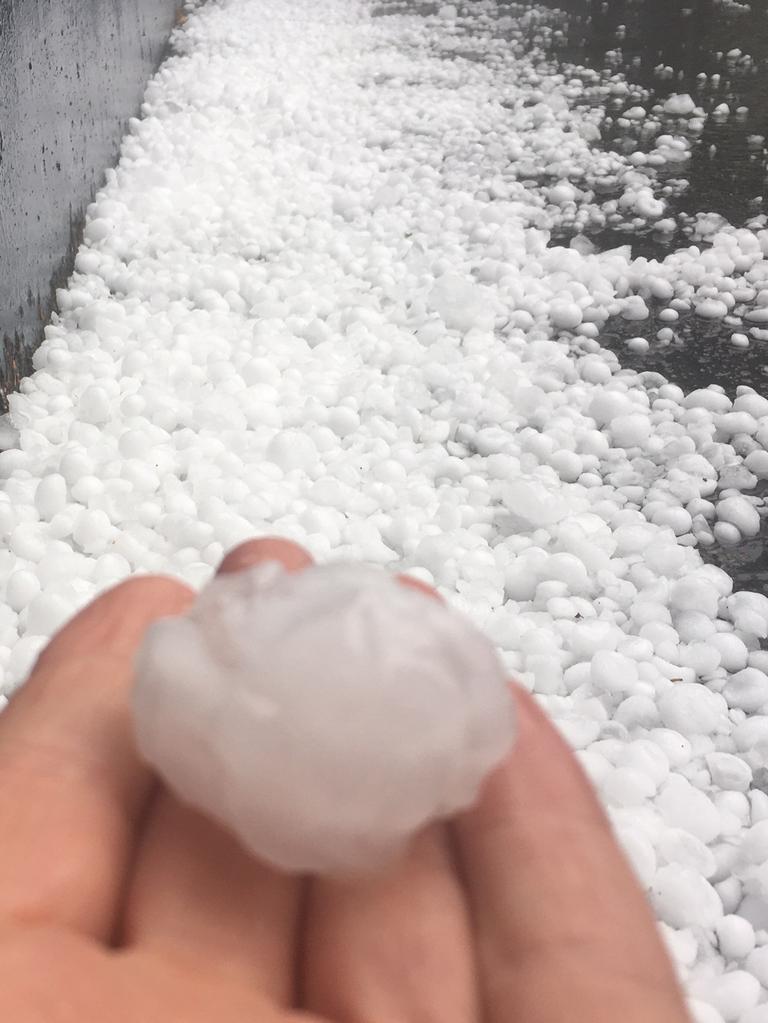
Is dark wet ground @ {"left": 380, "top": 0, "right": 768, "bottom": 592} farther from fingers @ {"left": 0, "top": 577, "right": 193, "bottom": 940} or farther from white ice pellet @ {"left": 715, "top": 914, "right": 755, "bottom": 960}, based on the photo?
fingers @ {"left": 0, "top": 577, "right": 193, "bottom": 940}

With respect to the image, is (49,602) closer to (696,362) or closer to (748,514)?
(748,514)

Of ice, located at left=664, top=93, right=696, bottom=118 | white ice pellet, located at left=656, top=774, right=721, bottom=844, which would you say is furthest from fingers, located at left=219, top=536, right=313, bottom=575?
ice, located at left=664, top=93, right=696, bottom=118

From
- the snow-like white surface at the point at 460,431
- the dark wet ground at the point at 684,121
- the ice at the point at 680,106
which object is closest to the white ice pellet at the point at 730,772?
the snow-like white surface at the point at 460,431

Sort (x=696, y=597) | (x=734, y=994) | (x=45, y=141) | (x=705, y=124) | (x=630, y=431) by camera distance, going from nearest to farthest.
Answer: (x=734, y=994) → (x=696, y=597) → (x=630, y=431) → (x=45, y=141) → (x=705, y=124)

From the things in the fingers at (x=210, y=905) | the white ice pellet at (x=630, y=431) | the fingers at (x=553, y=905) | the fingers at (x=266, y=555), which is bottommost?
the white ice pellet at (x=630, y=431)

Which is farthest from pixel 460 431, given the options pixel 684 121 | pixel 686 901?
pixel 684 121

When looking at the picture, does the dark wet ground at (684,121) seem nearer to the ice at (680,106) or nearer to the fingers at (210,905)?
Result: the ice at (680,106)

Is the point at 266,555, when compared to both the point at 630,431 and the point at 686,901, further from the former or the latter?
the point at 630,431
